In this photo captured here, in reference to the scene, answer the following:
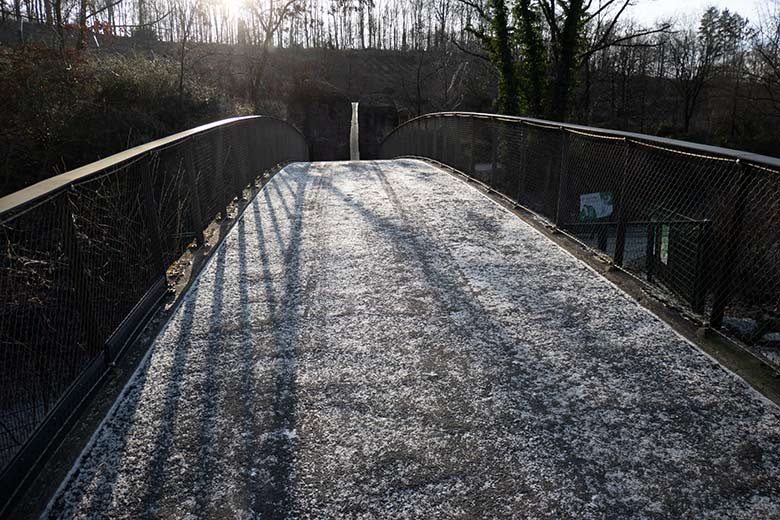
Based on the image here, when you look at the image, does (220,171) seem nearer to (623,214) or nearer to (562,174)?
(562,174)

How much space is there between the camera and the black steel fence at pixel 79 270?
2672 mm

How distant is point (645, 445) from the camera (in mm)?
2543

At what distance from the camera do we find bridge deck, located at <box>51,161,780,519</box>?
2262 millimetres

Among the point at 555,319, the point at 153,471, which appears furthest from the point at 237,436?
the point at 555,319

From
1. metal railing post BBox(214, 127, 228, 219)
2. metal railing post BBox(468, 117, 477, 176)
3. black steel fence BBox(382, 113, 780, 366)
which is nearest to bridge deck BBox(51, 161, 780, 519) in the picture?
black steel fence BBox(382, 113, 780, 366)

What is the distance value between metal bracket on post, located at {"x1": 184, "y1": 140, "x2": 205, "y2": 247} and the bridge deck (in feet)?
3.12

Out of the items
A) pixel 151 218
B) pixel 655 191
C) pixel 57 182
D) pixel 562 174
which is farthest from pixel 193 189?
pixel 655 191

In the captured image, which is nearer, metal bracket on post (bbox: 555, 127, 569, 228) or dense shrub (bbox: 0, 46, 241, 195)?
metal bracket on post (bbox: 555, 127, 569, 228)

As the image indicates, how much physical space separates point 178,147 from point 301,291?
192cm

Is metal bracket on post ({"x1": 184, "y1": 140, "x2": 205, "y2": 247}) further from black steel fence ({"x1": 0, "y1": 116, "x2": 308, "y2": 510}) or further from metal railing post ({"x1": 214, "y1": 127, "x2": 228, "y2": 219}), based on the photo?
metal railing post ({"x1": 214, "y1": 127, "x2": 228, "y2": 219})

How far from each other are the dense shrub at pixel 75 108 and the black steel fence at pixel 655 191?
7.94 m

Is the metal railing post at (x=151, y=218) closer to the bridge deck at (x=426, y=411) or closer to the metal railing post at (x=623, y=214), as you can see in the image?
the bridge deck at (x=426, y=411)

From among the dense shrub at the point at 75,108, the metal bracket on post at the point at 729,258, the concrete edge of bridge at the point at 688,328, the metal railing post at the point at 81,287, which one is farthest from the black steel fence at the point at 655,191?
the dense shrub at the point at 75,108

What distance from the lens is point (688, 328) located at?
3.70m
